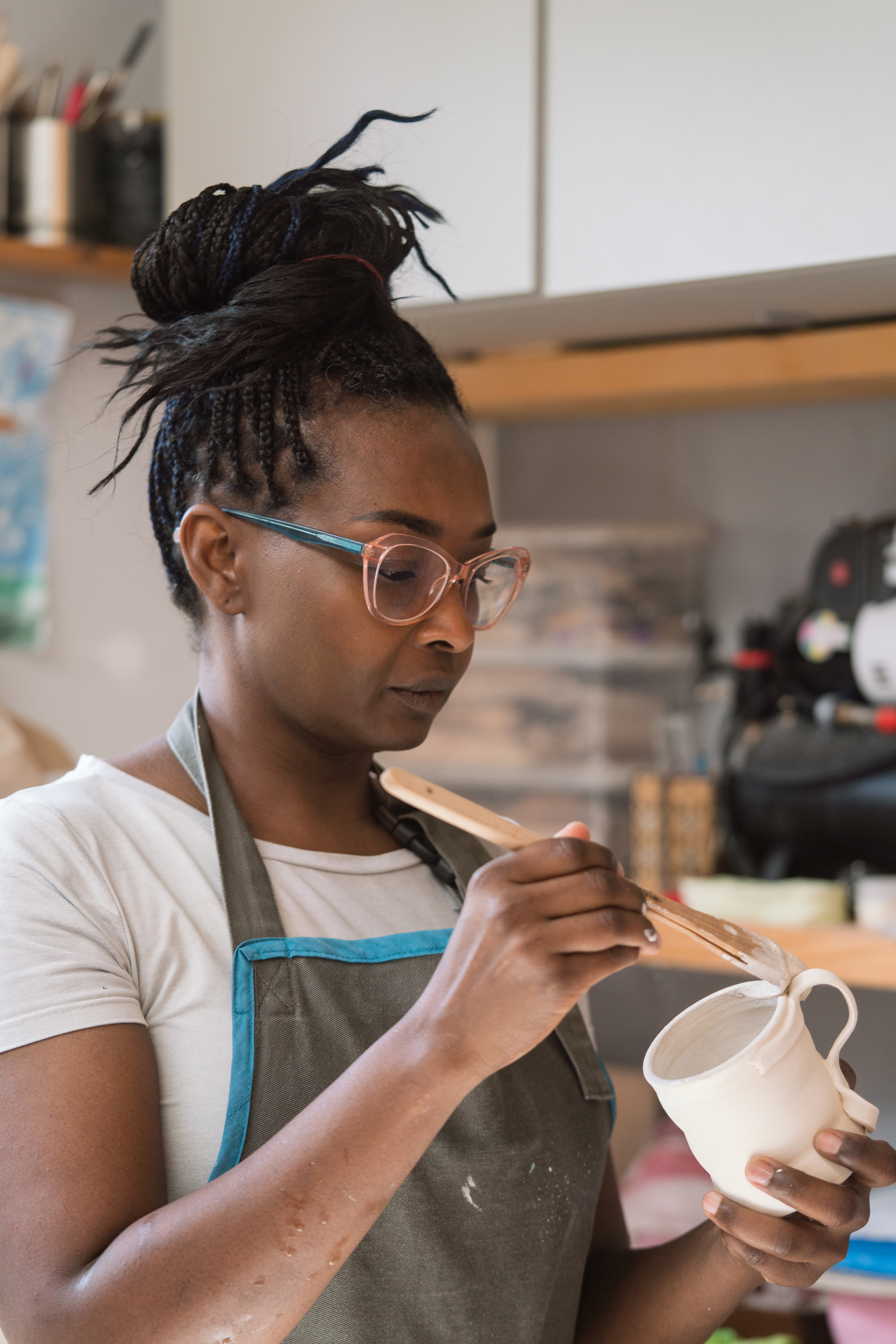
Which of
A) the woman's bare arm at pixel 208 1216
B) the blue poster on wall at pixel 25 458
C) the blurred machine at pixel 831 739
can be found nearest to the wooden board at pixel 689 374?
the blurred machine at pixel 831 739

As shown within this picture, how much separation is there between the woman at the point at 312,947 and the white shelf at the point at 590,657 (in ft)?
3.16

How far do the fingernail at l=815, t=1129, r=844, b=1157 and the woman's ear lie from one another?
51 cm

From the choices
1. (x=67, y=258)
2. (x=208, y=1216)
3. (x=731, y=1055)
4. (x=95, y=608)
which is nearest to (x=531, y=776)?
(x=95, y=608)

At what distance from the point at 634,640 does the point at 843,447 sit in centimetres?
43

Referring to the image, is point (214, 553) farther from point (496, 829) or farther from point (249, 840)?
point (496, 829)

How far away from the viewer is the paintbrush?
686 mm

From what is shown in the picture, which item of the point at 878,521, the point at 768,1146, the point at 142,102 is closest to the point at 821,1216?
the point at 768,1146

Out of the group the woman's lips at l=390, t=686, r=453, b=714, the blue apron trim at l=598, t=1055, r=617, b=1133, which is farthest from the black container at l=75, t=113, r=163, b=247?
the blue apron trim at l=598, t=1055, r=617, b=1133

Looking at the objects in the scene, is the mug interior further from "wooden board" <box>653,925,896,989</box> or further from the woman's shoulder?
"wooden board" <box>653,925,896,989</box>

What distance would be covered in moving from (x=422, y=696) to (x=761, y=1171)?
36 cm

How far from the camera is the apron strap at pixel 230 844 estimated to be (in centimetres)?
82

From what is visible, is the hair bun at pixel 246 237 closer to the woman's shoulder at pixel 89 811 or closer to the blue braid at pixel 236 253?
the blue braid at pixel 236 253

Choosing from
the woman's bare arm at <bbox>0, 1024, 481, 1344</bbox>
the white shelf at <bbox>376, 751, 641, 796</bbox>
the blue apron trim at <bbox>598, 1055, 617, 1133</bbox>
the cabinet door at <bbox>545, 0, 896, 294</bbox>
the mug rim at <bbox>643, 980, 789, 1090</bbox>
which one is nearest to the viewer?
the woman's bare arm at <bbox>0, 1024, 481, 1344</bbox>

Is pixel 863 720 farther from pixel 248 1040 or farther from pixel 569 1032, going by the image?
pixel 248 1040
